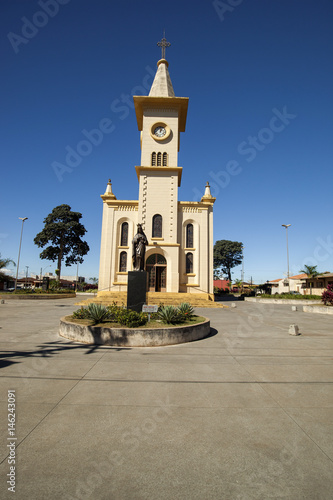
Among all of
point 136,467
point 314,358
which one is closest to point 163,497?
point 136,467

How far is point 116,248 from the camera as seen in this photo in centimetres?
2731

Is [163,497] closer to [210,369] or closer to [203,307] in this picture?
[210,369]

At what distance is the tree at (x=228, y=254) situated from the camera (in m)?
71.9

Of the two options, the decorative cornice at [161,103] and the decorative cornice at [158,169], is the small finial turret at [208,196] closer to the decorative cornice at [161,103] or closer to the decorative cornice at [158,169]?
the decorative cornice at [158,169]

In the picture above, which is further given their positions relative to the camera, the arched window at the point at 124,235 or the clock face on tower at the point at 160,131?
the clock face on tower at the point at 160,131

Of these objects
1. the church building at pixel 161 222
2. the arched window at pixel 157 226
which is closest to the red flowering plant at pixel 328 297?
the church building at pixel 161 222

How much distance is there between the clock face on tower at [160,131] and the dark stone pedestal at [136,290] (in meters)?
22.1

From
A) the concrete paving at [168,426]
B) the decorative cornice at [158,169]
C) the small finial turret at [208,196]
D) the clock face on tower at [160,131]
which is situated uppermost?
the clock face on tower at [160,131]

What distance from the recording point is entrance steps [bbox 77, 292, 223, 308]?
22.0 meters

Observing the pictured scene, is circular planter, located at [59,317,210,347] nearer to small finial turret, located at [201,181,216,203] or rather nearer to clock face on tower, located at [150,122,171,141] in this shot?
small finial turret, located at [201,181,216,203]

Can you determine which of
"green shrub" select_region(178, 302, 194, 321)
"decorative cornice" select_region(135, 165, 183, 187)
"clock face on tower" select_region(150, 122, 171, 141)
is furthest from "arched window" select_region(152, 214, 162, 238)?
"green shrub" select_region(178, 302, 194, 321)

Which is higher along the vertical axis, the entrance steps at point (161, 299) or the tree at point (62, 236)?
the tree at point (62, 236)

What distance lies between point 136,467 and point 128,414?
43.1 inches

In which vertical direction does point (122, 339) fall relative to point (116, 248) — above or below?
below
